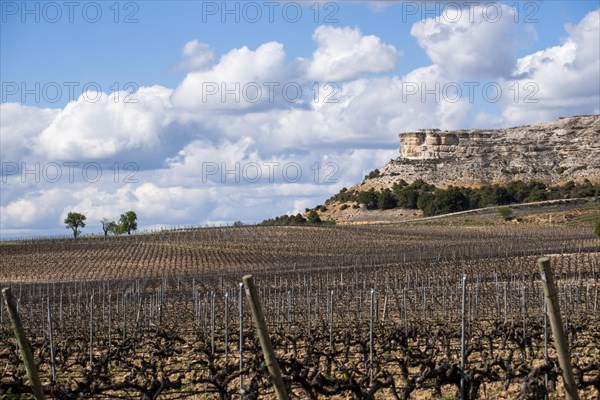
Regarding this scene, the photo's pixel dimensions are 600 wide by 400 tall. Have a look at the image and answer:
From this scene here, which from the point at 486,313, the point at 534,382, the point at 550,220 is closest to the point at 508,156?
the point at 550,220

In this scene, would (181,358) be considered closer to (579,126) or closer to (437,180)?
(437,180)

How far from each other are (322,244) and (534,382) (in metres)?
67.6

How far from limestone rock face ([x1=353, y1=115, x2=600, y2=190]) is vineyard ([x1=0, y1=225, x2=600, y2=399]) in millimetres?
50539

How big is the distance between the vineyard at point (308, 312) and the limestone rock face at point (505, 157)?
Result: 5054 centimetres

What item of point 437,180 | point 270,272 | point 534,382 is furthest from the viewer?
point 437,180

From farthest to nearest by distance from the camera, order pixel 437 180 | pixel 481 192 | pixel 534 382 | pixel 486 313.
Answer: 1. pixel 437 180
2. pixel 481 192
3. pixel 486 313
4. pixel 534 382

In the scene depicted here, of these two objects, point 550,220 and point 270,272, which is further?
point 550,220

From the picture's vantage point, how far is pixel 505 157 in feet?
486

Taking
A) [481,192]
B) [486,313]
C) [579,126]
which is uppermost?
[579,126]

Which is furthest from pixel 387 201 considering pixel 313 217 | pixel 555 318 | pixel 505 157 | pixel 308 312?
pixel 555 318

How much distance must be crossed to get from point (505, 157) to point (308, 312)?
5078 inches

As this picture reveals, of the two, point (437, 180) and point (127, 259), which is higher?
point (437, 180)

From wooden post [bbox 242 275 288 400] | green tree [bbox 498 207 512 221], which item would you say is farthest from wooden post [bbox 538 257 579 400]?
green tree [bbox 498 207 512 221]

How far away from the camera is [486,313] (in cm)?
3169
